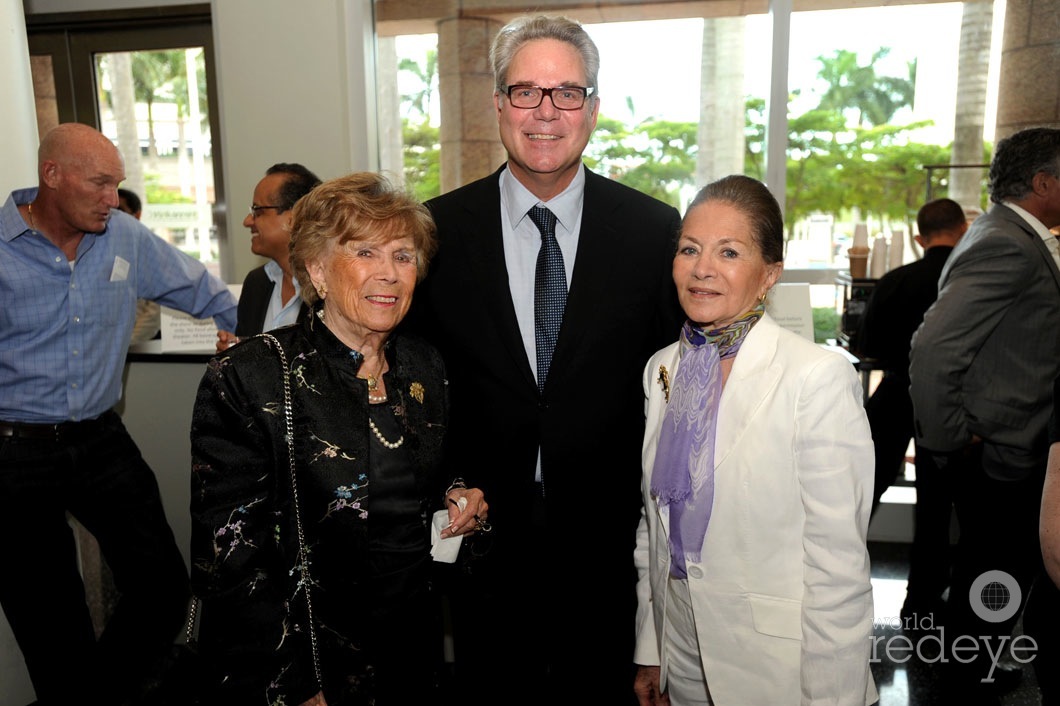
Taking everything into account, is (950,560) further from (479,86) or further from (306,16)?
(306,16)

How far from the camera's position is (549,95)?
68.7 inches

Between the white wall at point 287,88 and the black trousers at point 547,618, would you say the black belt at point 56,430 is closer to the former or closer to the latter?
the black trousers at point 547,618

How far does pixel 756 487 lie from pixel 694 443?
14 centimetres

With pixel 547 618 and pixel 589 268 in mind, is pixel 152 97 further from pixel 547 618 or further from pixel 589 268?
pixel 547 618

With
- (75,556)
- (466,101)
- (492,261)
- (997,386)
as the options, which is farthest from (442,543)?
(466,101)

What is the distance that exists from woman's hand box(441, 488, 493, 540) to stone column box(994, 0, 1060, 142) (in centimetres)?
441

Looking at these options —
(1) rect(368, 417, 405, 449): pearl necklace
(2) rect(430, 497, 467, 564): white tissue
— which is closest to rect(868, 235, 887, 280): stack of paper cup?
(2) rect(430, 497, 467, 564): white tissue

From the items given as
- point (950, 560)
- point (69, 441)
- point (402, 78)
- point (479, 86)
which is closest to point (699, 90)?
point (479, 86)

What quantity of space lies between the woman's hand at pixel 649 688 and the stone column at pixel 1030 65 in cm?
430

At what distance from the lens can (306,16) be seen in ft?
13.4

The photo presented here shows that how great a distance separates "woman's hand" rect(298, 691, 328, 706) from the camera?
146 centimetres

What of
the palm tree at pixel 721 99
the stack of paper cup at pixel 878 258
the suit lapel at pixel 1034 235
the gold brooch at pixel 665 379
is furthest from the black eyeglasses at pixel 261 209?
the stack of paper cup at pixel 878 258

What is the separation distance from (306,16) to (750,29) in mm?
2590

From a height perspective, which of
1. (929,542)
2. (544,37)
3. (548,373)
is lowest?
(929,542)
